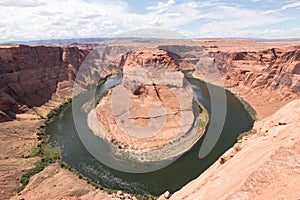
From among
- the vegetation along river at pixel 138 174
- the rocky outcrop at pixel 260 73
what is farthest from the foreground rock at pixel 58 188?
the rocky outcrop at pixel 260 73

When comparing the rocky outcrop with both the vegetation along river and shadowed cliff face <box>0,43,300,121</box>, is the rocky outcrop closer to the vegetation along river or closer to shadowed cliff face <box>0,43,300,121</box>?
shadowed cliff face <box>0,43,300,121</box>

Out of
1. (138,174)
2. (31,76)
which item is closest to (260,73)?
(138,174)

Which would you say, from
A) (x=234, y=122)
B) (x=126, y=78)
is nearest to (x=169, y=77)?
(x=126, y=78)

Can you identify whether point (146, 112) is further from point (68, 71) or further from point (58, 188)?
point (68, 71)

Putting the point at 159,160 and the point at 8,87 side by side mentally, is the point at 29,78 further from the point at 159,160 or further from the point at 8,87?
the point at 159,160

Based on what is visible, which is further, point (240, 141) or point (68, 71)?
point (68, 71)

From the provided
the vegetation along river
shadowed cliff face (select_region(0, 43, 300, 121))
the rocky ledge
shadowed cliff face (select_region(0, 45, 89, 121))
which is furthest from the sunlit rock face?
shadowed cliff face (select_region(0, 45, 89, 121))
